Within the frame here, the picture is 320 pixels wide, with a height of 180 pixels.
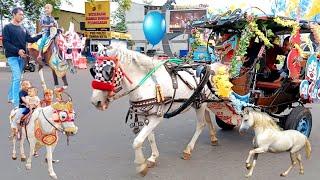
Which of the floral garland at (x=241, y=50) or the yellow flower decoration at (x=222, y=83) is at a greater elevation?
the floral garland at (x=241, y=50)

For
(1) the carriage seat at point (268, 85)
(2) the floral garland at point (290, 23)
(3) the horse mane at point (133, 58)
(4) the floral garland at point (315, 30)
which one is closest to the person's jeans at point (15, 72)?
(3) the horse mane at point (133, 58)

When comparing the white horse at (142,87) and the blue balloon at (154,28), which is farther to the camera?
the blue balloon at (154,28)

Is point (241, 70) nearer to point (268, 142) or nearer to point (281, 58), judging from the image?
point (281, 58)

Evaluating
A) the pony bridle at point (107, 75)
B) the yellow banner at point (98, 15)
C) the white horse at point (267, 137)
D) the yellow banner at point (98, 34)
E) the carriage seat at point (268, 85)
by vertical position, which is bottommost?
the white horse at point (267, 137)

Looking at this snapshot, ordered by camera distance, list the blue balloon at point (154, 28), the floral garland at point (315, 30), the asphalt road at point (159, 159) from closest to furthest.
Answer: the asphalt road at point (159, 159) → the floral garland at point (315, 30) → the blue balloon at point (154, 28)

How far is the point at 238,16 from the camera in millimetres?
5883

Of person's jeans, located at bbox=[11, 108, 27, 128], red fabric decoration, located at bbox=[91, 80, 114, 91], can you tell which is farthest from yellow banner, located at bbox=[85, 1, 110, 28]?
person's jeans, located at bbox=[11, 108, 27, 128]

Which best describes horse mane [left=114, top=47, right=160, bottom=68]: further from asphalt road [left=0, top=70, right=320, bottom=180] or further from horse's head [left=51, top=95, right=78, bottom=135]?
horse's head [left=51, top=95, right=78, bottom=135]

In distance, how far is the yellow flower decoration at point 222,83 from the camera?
5477 millimetres

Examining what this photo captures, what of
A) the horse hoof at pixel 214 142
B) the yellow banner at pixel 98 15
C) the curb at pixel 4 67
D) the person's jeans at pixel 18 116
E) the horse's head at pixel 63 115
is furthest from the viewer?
the yellow banner at pixel 98 15

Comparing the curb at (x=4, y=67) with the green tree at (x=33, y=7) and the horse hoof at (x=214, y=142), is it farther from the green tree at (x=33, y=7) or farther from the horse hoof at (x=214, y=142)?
the horse hoof at (x=214, y=142)

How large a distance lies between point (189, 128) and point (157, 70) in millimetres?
2853

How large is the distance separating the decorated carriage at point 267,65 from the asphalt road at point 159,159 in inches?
24.7

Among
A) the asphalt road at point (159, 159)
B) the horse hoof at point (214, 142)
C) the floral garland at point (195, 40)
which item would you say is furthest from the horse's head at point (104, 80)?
the floral garland at point (195, 40)
